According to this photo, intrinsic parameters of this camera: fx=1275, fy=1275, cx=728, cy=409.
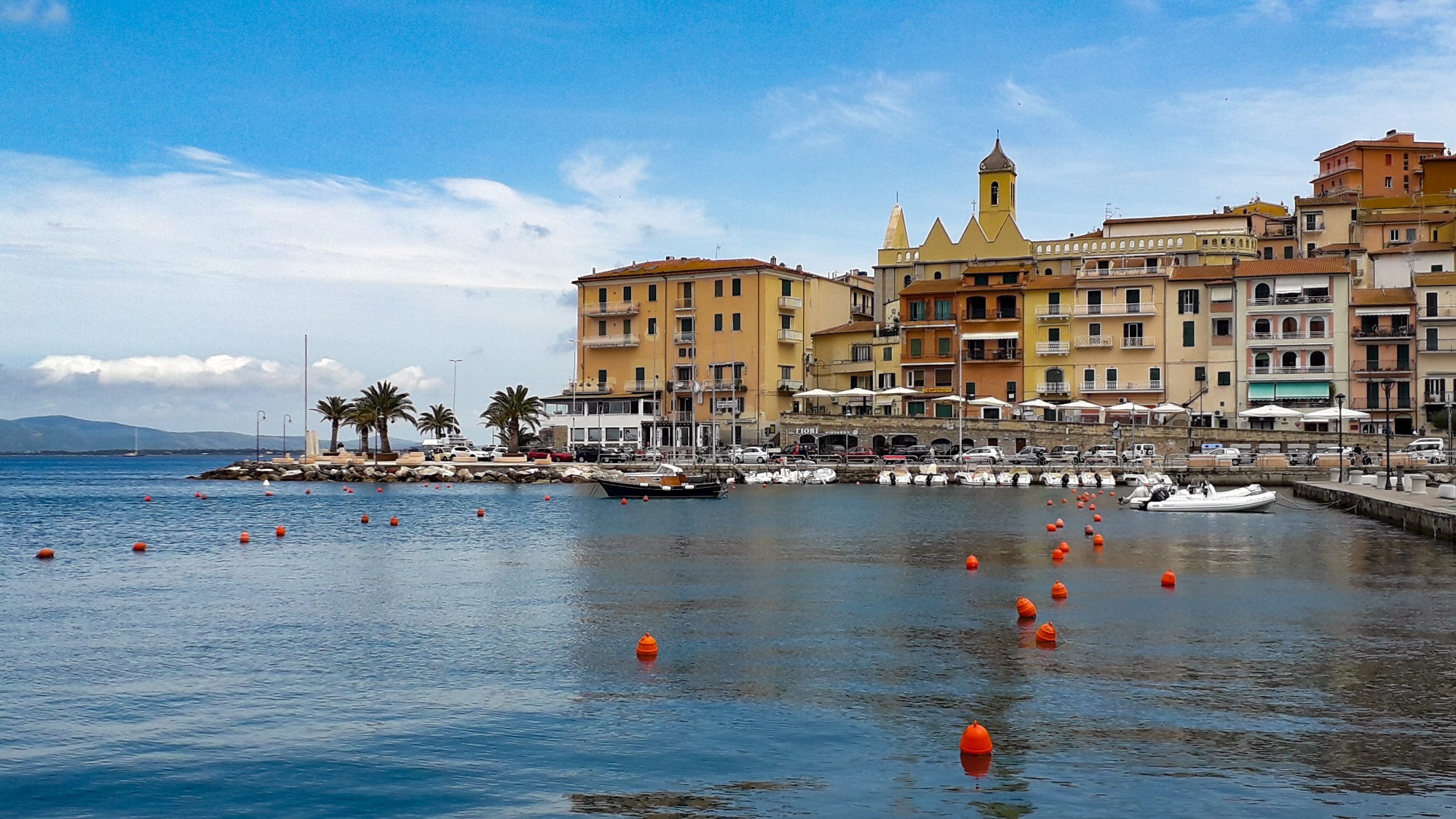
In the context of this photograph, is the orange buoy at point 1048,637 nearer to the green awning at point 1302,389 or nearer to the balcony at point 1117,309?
the green awning at point 1302,389

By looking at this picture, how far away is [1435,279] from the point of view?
80.6 m

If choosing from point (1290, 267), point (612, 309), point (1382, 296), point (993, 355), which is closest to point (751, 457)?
point (993, 355)

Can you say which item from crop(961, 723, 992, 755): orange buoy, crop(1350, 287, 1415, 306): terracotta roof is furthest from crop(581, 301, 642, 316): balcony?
crop(961, 723, 992, 755): orange buoy

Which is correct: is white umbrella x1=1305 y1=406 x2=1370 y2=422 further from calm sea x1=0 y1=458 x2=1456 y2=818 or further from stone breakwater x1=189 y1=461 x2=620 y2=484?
stone breakwater x1=189 y1=461 x2=620 y2=484

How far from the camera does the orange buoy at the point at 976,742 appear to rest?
13469 millimetres

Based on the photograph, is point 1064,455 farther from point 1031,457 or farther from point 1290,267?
point 1290,267

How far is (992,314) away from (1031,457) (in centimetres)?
1641

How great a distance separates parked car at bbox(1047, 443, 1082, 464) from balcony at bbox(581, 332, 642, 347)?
33.8 m

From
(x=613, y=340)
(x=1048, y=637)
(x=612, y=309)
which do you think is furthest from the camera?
(x=612, y=309)

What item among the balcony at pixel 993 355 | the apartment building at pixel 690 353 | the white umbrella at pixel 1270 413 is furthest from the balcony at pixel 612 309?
the white umbrella at pixel 1270 413

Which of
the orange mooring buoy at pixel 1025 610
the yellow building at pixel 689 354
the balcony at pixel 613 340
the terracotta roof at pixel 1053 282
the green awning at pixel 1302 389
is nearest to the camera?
the orange mooring buoy at pixel 1025 610

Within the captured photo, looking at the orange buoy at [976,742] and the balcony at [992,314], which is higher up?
the balcony at [992,314]

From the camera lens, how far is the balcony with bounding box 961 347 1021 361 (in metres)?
91.0

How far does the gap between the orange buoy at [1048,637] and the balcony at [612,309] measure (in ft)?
265
